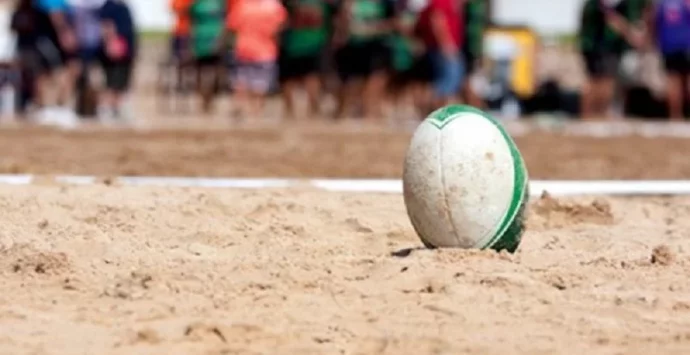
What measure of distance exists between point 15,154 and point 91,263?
812 centimetres

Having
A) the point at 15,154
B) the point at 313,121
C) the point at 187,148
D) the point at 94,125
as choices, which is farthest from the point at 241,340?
the point at 313,121

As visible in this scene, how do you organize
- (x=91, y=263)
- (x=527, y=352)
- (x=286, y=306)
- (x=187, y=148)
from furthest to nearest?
(x=187, y=148)
(x=91, y=263)
(x=286, y=306)
(x=527, y=352)

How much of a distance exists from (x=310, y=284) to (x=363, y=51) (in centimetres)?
1719

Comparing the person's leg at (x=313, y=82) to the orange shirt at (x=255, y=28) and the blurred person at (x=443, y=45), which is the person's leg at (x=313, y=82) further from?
the blurred person at (x=443, y=45)

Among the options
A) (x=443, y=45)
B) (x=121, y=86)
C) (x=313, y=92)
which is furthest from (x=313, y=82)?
(x=121, y=86)

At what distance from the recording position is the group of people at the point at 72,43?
2259 centimetres

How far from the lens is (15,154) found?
1533 cm

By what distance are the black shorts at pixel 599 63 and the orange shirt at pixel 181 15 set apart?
5.44 m

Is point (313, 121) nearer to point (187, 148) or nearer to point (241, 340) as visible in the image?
point (187, 148)

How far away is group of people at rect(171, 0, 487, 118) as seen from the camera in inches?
886

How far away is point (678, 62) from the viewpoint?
2323 centimetres

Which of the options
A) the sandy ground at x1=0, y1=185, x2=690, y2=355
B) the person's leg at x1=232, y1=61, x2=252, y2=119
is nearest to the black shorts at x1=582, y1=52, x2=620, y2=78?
the person's leg at x1=232, y1=61, x2=252, y2=119

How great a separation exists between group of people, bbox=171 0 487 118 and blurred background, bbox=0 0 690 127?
0.8 inches

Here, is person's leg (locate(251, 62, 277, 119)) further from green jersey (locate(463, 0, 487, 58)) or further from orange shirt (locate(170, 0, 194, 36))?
green jersey (locate(463, 0, 487, 58))
